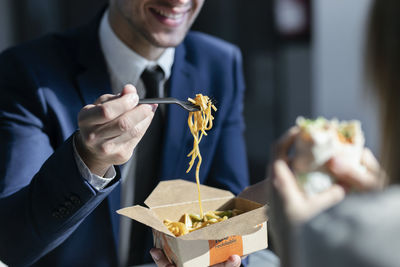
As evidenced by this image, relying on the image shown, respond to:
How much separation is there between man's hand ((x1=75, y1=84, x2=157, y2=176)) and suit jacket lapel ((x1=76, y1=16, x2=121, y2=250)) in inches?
17.5

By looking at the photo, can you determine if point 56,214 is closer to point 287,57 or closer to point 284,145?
point 284,145

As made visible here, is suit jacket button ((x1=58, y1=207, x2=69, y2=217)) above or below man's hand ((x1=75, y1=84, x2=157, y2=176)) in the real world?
below

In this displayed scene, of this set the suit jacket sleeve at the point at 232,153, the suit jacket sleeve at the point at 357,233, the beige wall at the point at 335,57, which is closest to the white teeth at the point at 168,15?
the suit jacket sleeve at the point at 232,153

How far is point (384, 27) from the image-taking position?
748 mm

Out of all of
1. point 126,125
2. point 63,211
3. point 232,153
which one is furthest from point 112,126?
point 232,153

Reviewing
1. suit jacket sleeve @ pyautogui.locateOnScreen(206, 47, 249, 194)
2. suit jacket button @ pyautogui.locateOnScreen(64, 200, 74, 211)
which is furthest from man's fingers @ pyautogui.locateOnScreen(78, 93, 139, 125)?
suit jacket sleeve @ pyautogui.locateOnScreen(206, 47, 249, 194)

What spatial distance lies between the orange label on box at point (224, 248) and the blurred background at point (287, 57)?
347cm

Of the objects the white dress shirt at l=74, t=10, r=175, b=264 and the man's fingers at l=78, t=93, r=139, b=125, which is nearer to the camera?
the man's fingers at l=78, t=93, r=139, b=125

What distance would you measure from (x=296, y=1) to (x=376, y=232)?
418 centimetres

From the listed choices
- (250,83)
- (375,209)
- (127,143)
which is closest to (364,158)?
(375,209)

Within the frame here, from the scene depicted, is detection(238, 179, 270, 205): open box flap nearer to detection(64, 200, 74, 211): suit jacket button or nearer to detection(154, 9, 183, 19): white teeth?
detection(64, 200, 74, 211): suit jacket button

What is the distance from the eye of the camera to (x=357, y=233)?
2.21 ft

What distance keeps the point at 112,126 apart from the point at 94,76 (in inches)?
25.0

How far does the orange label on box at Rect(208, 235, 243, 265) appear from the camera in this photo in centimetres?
118
